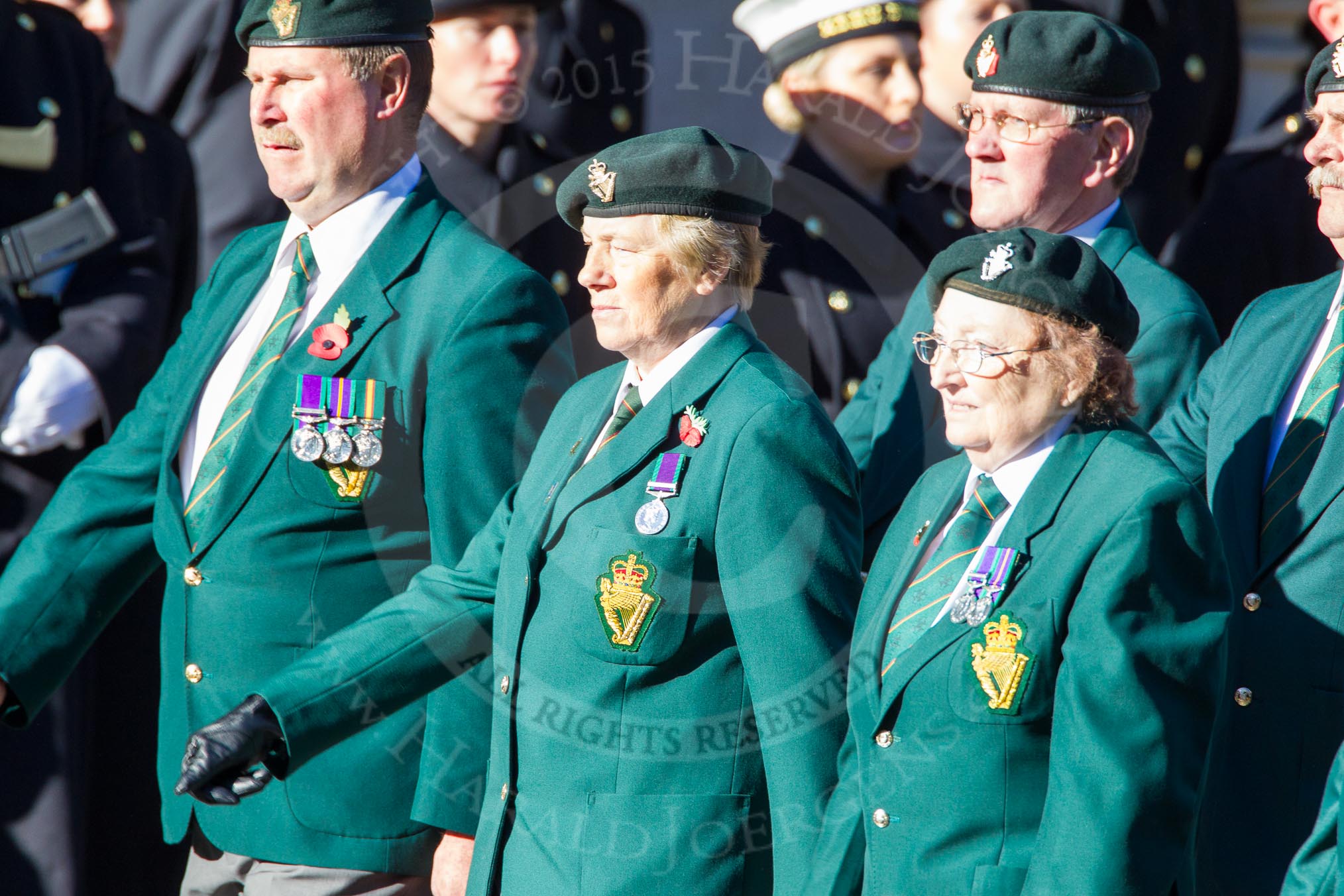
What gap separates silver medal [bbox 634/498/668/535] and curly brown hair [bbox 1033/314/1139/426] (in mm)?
604

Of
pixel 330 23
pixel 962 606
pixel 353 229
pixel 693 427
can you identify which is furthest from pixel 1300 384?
pixel 330 23

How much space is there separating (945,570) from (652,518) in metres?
0.45

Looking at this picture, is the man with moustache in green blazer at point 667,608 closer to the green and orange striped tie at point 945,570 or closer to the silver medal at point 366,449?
the green and orange striped tie at point 945,570

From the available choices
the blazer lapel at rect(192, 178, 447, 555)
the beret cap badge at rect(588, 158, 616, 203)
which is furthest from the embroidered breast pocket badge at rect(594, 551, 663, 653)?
the blazer lapel at rect(192, 178, 447, 555)

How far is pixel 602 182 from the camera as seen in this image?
8.75 feet

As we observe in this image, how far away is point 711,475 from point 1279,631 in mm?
924

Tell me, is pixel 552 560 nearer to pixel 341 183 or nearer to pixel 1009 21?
pixel 341 183

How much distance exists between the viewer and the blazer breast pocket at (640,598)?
8.12ft

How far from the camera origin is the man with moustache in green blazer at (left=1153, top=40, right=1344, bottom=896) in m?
2.59

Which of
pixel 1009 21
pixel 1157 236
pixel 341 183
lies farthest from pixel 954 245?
pixel 1157 236

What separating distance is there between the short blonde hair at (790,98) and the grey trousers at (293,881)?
2.10 metres

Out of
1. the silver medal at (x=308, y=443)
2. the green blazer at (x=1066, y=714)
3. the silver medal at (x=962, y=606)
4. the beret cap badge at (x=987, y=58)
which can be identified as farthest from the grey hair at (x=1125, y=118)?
the silver medal at (x=308, y=443)

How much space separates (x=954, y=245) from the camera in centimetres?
246

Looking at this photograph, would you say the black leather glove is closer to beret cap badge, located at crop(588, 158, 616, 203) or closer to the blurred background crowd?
beret cap badge, located at crop(588, 158, 616, 203)
